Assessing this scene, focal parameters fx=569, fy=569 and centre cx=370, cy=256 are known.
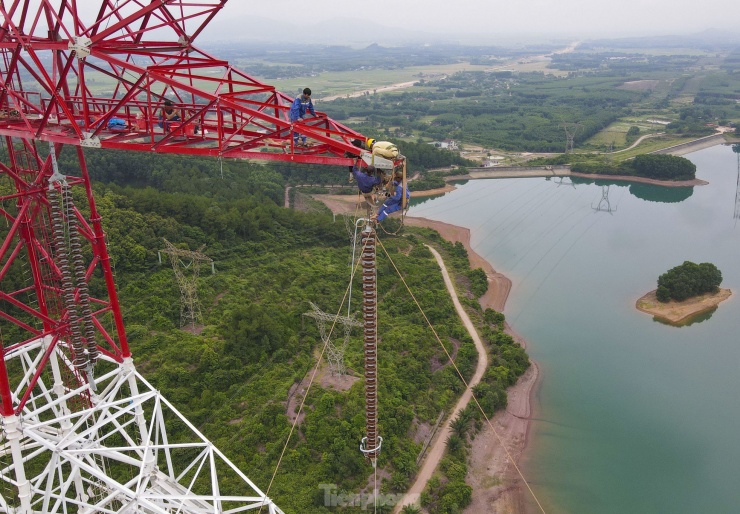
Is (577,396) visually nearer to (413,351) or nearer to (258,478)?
(413,351)

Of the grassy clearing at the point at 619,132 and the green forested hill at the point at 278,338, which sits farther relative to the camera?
the grassy clearing at the point at 619,132

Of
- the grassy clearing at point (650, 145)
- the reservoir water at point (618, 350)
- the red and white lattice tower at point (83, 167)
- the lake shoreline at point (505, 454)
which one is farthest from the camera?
the grassy clearing at point (650, 145)

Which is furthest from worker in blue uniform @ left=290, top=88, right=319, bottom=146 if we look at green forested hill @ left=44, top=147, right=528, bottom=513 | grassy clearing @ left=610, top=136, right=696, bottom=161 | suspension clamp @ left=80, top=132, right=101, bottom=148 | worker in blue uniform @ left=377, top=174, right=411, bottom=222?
grassy clearing @ left=610, top=136, right=696, bottom=161

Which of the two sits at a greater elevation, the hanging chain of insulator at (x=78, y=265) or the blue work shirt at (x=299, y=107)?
the blue work shirt at (x=299, y=107)

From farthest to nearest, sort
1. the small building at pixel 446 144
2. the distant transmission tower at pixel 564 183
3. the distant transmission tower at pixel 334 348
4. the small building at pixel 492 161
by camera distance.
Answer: the small building at pixel 446 144 < the small building at pixel 492 161 < the distant transmission tower at pixel 564 183 < the distant transmission tower at pixel 334 348

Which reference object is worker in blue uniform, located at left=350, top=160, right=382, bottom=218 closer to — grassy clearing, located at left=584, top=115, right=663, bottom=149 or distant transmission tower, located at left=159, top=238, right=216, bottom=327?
distant transmission tower, located at left=159, top=238, right=216, bottom=327

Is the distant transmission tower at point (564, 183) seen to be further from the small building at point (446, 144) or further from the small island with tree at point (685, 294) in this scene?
the small island with tree at point (685, 294)

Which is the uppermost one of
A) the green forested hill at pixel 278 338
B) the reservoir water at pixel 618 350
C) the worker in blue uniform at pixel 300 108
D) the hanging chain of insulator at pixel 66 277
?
the worker in blue uniform at pixel 300 108

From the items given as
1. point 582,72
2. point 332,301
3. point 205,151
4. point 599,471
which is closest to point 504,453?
point 599,471

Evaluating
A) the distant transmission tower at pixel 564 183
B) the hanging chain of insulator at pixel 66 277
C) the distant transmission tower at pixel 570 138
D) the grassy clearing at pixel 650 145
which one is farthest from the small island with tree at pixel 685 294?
the distant transmission tower at pixel 570 138
